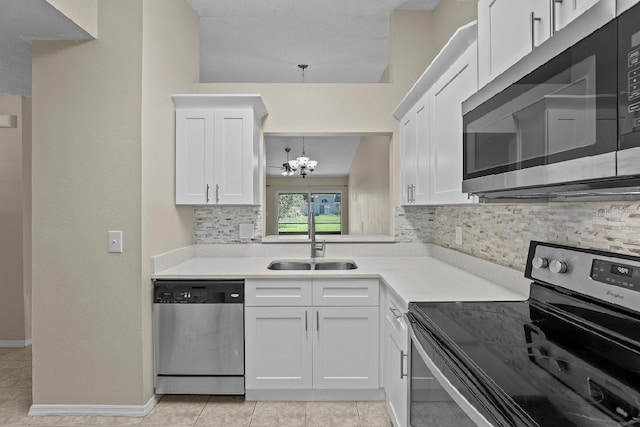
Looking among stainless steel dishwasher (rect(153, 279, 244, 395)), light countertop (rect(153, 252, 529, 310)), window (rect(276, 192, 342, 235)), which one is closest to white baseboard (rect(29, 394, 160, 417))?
stainless steel dishwasher (rect(153, 279, 244, 395))

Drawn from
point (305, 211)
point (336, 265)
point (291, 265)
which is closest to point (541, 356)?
point (336, 265)

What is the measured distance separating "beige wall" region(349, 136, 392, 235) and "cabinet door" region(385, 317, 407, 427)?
4.44 ft

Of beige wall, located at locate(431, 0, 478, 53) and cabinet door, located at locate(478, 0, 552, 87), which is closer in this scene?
cabinet door, located at locate(478, 0, 552, 87)

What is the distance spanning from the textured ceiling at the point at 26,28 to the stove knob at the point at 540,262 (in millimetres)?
2474

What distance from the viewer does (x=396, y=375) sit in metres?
2.24

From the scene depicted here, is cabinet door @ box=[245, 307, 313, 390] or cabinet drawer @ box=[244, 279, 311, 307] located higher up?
cabinet drawer @ box=[244, 279, 311, 307]

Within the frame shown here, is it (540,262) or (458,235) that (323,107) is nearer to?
(458,235)

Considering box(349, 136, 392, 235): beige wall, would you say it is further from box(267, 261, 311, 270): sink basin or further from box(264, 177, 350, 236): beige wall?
box(264, 177, 350, 236): beige wall

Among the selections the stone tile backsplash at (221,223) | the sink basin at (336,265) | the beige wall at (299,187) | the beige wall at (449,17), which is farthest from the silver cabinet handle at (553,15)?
the beige wall at (299,187)

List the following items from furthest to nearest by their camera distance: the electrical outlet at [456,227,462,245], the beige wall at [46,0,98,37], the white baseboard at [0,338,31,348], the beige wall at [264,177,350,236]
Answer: the beige wall at [264,177,350,236] → the white baseboard at [0,338,31,348] → the electrical outlet at [456,227,462,245] → the beige wall at [46,0,98,37]

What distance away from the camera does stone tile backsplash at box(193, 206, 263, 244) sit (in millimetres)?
3486

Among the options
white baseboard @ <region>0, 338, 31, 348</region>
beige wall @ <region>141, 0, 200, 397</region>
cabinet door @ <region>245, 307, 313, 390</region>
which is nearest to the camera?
beige wall @ <region>141, 0, 200, 397</region>

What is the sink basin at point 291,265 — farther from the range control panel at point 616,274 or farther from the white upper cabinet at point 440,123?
the range control panel at point 616,274

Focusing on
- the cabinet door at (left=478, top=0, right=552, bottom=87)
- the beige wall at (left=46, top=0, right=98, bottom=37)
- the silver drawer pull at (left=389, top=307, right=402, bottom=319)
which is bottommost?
the silver drawer pull at (left=389, top=307, right=402, bottom=319)
